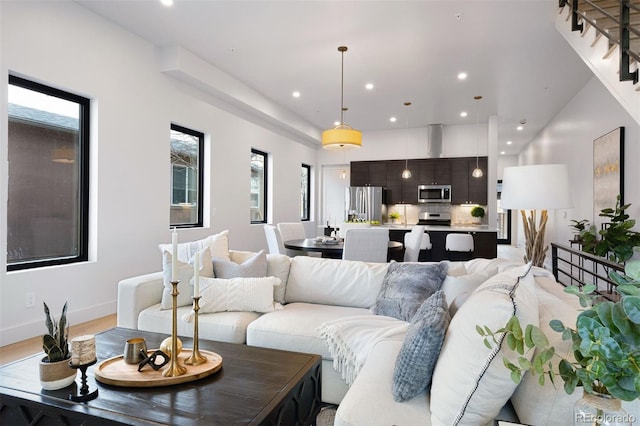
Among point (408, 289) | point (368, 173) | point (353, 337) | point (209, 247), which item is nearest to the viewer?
point (353, 337)

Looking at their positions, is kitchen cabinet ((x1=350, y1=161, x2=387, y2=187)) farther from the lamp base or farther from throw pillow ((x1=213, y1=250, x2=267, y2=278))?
throw pillow ((x1=213, y1=250, x2=267, y2=278))

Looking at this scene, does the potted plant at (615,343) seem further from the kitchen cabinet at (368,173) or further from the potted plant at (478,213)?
the kitchen cabinet at (368,173)

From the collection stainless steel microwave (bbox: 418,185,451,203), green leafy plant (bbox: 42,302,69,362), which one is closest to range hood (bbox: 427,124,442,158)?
stainless steel microwave (bbox: 418,185,451,203)

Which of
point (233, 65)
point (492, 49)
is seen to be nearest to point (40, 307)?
point (233, 65)

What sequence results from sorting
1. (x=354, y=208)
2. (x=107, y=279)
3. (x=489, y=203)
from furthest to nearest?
(x=354, y=208) < (x=489, y=203) < (x=107, y=279)

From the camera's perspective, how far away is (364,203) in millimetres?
8742

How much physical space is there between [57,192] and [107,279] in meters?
1.05

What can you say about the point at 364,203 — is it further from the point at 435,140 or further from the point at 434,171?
the point at 435,140

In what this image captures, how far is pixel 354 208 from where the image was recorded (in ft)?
29.0

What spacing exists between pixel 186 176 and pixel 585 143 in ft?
19.9

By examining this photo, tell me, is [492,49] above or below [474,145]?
above

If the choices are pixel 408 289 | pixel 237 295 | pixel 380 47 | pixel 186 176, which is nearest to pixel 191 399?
pixel 237 295

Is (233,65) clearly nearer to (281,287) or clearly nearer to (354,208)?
(281,287)

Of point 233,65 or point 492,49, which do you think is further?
point 233,65
